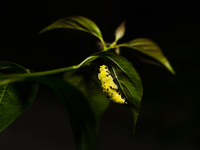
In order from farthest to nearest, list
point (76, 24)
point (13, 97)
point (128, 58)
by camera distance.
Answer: point (128, 58)
point (76, 24)
point (13, 97)

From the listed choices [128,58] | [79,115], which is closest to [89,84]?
[79,115]

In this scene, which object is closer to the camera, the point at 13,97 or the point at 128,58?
the point at 13,97

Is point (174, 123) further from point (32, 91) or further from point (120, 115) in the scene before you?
point (32, 91)

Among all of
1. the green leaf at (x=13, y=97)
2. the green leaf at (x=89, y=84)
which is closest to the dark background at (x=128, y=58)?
the green leaf at (x=89, y=84)

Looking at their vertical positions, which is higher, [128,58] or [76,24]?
[128,58]

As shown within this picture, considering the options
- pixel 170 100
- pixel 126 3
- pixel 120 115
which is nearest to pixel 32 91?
pixel 170 100

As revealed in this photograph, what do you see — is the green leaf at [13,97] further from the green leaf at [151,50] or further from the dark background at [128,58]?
the dark background at [128,58]

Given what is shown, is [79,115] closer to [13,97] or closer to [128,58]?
[13,97]
